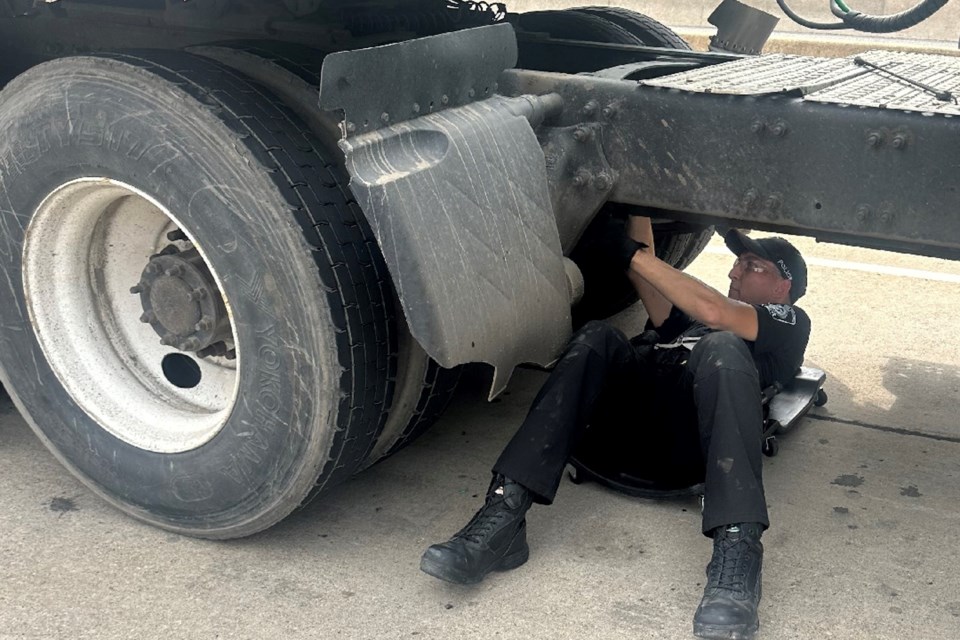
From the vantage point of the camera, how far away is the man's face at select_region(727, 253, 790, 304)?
11.5ft

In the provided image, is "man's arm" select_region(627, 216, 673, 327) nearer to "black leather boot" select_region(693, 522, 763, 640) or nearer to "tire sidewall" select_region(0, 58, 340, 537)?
"black leather boot" select_region(693, 522, 763, 640)

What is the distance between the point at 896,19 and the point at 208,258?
212cm

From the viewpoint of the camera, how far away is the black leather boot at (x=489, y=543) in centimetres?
280

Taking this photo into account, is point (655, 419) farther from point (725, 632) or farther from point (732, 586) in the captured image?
point (725, 632)

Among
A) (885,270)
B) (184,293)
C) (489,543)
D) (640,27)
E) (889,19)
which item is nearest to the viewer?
(489,543)

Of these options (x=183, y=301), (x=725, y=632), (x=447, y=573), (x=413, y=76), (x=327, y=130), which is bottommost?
(x=725, y=632)

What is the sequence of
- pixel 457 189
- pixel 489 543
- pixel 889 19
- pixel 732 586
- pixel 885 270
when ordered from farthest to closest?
pixel 885 270 → pixel 889 19 → pixel 489 543 → pixel 732 586 → pixel 457 189

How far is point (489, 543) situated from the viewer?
2865mm

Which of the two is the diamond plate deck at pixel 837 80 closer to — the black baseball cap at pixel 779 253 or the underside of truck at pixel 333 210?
the underside of truck at pixel 333 210

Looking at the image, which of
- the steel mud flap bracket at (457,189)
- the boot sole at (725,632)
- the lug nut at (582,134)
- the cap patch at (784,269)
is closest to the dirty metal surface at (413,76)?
the steel mud flap bracket at (457,189)

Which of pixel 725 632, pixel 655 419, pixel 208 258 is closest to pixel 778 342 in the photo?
pixel 655 419

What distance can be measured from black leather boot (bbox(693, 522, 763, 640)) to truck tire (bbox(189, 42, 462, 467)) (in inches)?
29.8

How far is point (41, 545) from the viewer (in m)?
3.01

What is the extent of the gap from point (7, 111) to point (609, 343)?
160cm
